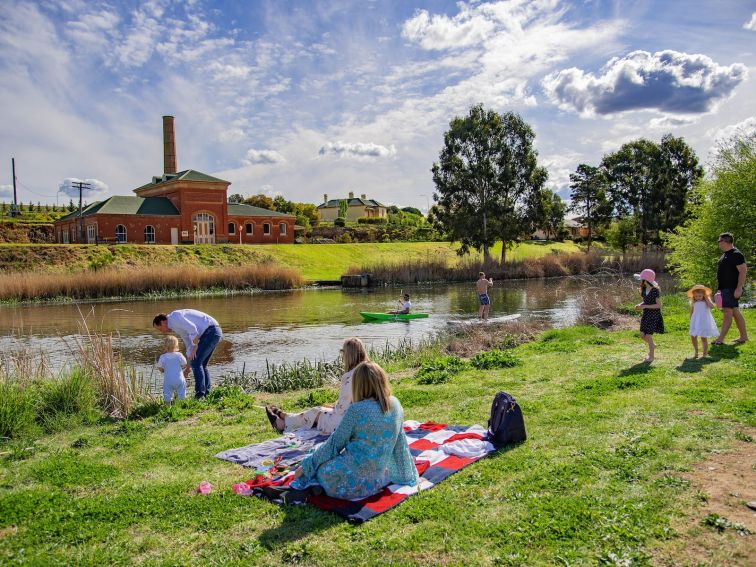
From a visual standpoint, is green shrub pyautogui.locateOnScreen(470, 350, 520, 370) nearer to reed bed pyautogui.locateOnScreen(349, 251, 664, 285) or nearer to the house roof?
reed bed pyautogui.locateOnScreen(349, 251, 664, 285)

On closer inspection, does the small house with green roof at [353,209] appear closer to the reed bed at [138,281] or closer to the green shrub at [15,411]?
the reed bed at [138,281]

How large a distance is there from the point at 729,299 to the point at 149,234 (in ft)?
174

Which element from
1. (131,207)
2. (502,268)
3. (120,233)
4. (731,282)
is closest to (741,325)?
(731,282)

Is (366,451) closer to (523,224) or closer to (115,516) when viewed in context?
(115,516)

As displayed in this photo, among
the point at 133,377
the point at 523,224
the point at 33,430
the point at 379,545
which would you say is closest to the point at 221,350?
the point at 133,377

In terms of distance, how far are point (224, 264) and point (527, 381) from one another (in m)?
43.4

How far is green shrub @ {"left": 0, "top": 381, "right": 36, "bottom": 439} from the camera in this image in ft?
25.8

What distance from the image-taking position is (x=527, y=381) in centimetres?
983

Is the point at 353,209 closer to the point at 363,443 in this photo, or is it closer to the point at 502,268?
the point at 502,268

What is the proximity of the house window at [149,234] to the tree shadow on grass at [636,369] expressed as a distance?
172ft

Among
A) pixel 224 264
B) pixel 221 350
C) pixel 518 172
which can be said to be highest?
Result: pixel 518 172

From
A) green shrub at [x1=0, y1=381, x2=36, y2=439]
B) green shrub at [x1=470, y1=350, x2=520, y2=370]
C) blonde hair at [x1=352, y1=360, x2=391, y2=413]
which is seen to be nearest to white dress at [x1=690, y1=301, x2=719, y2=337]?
green shrub at [x1=470, y1=350, x2=520, y2=370]

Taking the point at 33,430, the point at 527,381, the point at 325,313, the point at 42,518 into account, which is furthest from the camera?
the point at 325,313

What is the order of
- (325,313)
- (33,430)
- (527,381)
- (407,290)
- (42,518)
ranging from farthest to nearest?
(407,290), (325,313), (527,381), (33,430), (42,518)
